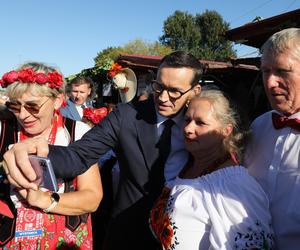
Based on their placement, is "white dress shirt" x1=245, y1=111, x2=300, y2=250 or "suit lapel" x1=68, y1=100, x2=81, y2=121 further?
"suit lapel" x1=68, y1=100, x2=81, y2=121

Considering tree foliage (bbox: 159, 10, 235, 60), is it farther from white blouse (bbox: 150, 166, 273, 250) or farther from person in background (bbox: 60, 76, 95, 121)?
white blouse (bbox: 150, 166, 273, 250)

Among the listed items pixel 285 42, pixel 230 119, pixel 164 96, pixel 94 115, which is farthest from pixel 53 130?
pixel 94 115

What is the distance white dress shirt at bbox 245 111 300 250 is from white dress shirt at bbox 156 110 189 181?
0.35 metres

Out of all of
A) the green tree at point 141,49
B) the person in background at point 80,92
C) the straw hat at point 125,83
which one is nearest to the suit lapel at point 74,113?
the person in background at point 80,92

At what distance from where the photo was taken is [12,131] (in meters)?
2.07

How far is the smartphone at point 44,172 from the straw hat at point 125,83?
4.50 metres

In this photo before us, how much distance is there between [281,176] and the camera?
1.69 meters

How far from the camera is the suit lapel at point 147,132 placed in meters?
2.05

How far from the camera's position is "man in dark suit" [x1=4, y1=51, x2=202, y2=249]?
6.70ft

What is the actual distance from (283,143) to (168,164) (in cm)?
62

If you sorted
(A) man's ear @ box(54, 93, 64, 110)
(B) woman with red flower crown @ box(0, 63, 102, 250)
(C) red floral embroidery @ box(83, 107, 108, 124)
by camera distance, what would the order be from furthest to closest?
1. (C) red floral embroidery @ box(83, 107, 108, 124)
2. (A) man's ear @ box(54, 93, 64, 110)
3. (B) woman with red flower crown @ box(0, 63, 102, 250)

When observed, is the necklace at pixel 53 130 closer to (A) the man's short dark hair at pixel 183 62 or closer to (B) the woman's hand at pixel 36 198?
(B) the woman's hand at pixel 36 198

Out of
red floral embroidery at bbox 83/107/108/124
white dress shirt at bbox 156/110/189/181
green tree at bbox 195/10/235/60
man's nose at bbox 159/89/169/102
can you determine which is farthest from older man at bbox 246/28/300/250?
green tree at bbox 195/10/235/60

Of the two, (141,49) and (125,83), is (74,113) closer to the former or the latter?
(125,83)
